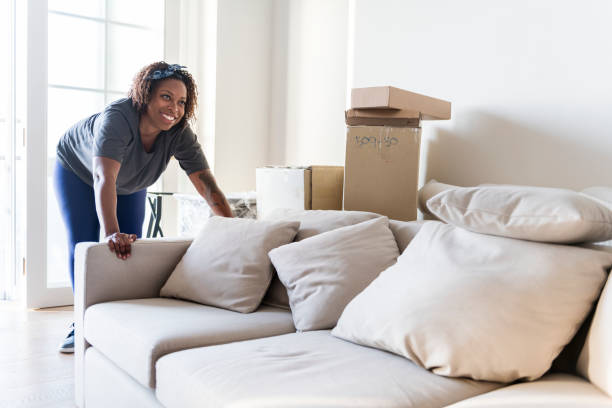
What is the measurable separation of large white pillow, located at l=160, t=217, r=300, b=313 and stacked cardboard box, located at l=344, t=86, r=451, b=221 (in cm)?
39

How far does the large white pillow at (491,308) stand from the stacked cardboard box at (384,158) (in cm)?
84

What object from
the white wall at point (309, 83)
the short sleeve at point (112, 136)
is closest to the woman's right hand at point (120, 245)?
the short sleeve at point (112, 136)

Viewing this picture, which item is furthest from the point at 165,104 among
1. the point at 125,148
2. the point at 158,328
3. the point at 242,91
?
the point at 242,91

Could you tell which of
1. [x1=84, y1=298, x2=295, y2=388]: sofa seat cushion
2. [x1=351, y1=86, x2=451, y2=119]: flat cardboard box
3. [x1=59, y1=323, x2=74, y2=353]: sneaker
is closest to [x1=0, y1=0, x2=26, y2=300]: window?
[x1=59, y1=323, x2=74, y2=353]: sneaker

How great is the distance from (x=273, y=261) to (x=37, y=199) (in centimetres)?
208

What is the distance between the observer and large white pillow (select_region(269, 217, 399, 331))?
5.15 feet

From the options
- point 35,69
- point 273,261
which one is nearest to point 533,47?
point 273,261

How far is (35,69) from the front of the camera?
317 centimetres

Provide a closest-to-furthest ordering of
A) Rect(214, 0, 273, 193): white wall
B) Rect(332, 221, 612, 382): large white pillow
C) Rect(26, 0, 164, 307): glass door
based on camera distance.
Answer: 1. Rect(332, 221, 612, 382): large white pillow
2. Rect(26, 0, 164, 307): glass door
3. Rect(214, 0, 273, 193): white wall

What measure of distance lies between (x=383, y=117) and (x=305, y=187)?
1.48 feet

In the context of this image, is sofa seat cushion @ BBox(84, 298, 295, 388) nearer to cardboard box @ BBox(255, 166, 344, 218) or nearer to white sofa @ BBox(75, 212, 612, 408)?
white sofa @ BBox(75, 212, 612, 408)

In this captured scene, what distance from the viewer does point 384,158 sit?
2.14 meters

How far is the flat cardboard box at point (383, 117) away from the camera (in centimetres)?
Answer: 212

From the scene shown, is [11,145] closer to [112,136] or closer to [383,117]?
[112,136]
